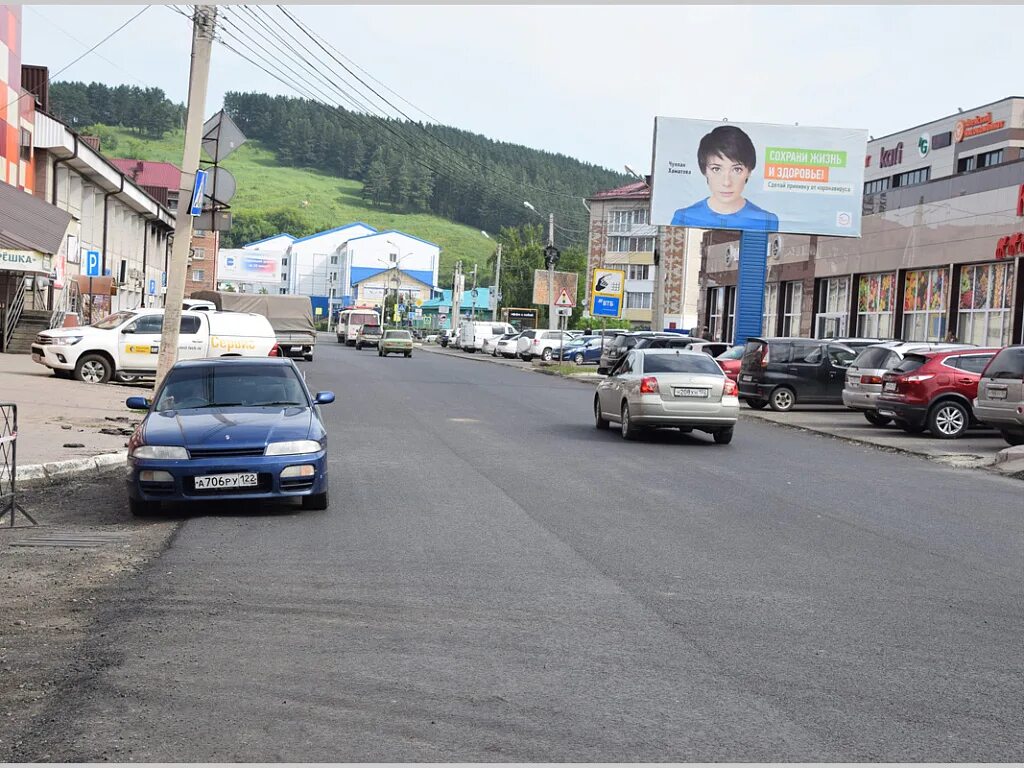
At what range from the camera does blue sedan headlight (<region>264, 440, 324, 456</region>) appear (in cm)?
1059

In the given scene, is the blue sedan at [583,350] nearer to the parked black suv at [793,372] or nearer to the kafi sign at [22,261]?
the parked black suv at [793,372]

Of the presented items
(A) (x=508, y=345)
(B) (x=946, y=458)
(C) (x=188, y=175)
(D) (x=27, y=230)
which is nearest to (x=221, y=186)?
(D) (x=27, y=230)

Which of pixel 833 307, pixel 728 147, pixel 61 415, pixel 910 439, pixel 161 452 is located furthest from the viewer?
pixel 833 307

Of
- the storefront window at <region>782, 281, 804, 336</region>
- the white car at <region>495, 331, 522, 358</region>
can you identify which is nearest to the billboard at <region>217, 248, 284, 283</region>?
the white car at <region>495, 331, 522, 358</region>

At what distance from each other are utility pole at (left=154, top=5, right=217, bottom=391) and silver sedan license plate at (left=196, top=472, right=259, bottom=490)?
9.44 m

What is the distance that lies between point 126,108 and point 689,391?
160641 mm

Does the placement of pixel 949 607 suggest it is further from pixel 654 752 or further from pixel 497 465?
pixel 497 465

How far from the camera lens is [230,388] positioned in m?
12.0

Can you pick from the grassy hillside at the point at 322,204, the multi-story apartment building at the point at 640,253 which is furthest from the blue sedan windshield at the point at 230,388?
the grassy hillside at the point at 322,204

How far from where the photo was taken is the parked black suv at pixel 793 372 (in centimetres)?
2820

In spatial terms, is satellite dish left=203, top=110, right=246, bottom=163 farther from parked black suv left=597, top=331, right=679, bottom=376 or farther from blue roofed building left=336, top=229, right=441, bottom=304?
blue roofed building left=336, top=229, right=441, bottom=304

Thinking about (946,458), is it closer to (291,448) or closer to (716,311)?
(291,448)

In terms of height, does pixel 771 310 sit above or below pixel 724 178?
below

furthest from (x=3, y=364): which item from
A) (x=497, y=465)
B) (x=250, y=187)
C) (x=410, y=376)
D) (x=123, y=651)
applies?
(x=250, y=187)
